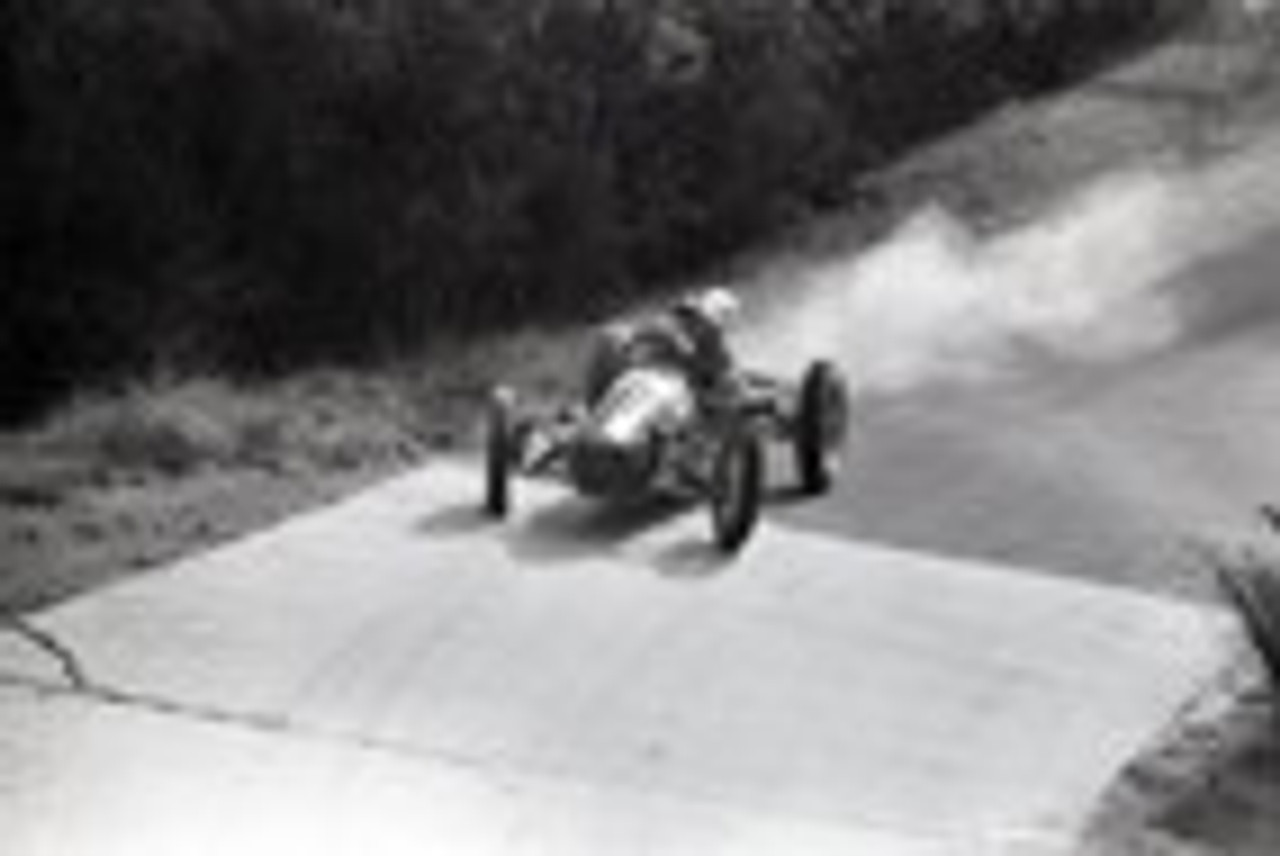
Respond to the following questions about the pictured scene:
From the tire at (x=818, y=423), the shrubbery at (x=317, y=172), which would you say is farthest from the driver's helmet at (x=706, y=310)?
the shrubbery at (x=317, y=172)

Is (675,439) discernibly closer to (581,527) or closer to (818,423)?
(581,527)

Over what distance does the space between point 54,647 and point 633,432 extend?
2.82 m

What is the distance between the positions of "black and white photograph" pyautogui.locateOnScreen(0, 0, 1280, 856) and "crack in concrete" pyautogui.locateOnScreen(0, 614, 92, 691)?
3 centimetres

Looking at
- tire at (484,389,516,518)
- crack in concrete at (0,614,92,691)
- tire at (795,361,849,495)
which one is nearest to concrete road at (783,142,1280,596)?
tire at (795,361,849,495)

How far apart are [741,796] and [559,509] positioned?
345 centimetres

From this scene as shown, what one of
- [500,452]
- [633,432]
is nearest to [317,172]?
[500,452]

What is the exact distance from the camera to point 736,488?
1245cm

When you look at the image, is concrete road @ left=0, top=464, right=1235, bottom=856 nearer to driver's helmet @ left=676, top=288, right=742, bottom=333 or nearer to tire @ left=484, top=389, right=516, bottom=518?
tire @ left=484, top=389, right=516, bottom=518

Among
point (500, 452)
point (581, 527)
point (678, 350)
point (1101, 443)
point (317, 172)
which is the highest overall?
point (317, 172)

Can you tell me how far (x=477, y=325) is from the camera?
16.5 metres

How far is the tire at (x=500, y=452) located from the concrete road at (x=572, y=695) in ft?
0.41

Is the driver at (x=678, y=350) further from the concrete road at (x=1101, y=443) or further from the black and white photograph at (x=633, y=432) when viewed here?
→ the concrete road at (x=1101, y=443)

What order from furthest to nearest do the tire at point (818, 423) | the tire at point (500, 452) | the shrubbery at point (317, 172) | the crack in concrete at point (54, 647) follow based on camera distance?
the shrubbery at point (317, 172) < the tire at point (818, 423) < the tire at point (500, 452) < the crack in concrete at point (54, 647)

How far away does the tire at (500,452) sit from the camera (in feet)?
42.0
